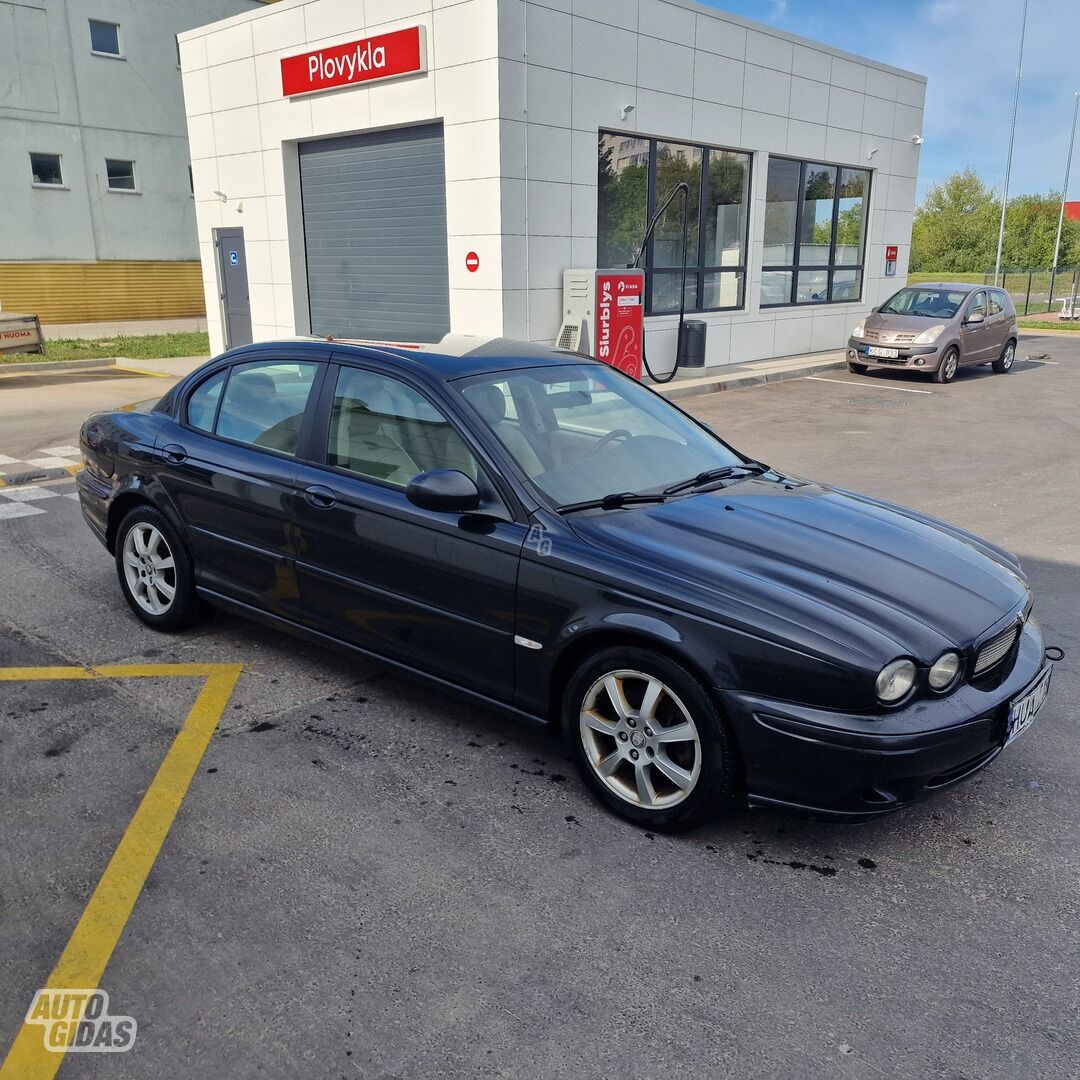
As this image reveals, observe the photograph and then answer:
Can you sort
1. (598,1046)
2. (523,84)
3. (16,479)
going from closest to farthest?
(598,1046), (16,479), (523,84)

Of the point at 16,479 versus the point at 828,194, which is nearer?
the point at 16,479

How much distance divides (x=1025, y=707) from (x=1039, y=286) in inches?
2128

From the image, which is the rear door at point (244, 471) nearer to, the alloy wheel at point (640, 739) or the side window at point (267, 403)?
the side window at point (267, 403)

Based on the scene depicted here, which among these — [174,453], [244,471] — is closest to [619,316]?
[174,453]

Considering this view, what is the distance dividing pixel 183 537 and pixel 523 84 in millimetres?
9985

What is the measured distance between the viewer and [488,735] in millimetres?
4137

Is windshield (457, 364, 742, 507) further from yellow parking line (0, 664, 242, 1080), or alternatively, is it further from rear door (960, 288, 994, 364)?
A: rear door (960, 288, 994, 364)

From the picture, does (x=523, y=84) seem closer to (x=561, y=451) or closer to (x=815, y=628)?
(x=561, y=451)

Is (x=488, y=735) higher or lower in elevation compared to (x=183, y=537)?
lower

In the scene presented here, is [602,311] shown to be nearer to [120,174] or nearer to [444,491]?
[444,491]

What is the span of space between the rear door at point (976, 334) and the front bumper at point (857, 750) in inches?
601

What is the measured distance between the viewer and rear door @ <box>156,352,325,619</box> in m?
4.40

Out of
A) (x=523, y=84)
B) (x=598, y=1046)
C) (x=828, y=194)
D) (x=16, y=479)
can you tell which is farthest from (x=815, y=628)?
(x=828, y=194)

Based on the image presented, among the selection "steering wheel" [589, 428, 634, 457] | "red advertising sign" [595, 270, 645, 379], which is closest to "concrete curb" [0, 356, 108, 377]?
"red advertising sign" [595, 270, 645, 379]
